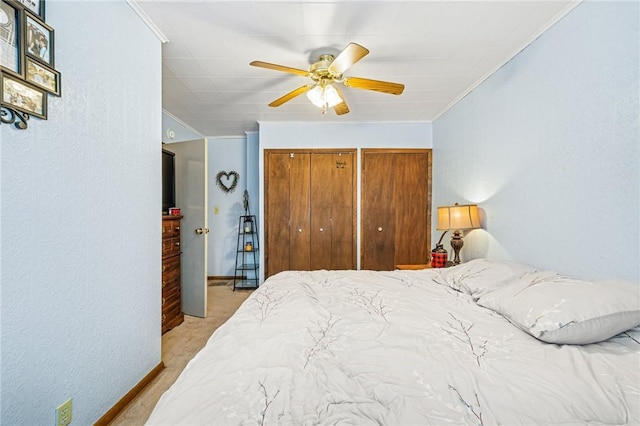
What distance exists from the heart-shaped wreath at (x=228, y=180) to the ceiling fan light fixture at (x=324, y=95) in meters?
2.67

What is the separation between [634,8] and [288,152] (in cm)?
308

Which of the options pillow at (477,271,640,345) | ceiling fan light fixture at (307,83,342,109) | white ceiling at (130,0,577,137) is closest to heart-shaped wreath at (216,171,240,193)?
white ceiling at (130,0,577,137)

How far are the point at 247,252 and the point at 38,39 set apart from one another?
365cm

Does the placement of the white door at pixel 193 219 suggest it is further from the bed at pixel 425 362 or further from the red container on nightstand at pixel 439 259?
the red container on nightstand at pixel 439 259

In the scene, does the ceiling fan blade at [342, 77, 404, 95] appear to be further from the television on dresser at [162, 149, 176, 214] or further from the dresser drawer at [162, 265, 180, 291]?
the dresser drawer at [162, 265, 180, 291]

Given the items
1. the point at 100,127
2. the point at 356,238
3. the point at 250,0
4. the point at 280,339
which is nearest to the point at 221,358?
the point at 280,339

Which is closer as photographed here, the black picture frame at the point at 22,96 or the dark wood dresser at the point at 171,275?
the black picture frame at the point at 22,96

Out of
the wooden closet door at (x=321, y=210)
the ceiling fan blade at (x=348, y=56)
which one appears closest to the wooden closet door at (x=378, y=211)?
the wooden closet door at (x=321, y=210)

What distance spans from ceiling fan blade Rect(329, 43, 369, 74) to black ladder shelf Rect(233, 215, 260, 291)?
2924 millimetres

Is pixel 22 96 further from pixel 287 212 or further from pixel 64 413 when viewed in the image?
pixel 287 212

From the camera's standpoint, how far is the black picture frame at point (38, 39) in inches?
40.8

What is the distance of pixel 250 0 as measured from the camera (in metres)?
1.56

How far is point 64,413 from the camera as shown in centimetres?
120

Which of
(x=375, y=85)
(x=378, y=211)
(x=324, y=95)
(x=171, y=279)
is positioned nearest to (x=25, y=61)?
(x=324, y=95)
